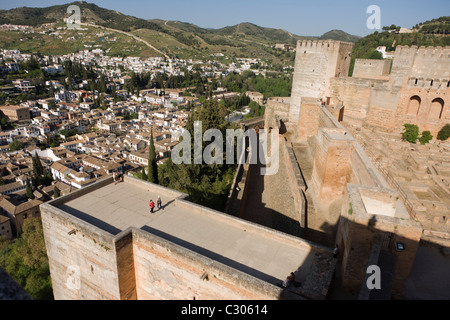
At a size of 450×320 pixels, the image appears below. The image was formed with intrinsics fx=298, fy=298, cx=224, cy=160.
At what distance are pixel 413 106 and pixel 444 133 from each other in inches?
77.8

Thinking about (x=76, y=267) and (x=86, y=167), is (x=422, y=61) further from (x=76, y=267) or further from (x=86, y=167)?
(x=86, y=167)

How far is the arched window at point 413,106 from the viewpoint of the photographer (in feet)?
49.8

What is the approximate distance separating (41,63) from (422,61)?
105373mm

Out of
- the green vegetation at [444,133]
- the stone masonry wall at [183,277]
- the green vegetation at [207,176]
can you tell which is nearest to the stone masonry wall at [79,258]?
the stone masonry wall at [183,277]

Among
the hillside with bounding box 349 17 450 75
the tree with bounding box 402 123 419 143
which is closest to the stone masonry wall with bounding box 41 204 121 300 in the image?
the tree with bounding box 402 123 419 143

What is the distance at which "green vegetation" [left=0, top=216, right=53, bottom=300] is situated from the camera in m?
15.3

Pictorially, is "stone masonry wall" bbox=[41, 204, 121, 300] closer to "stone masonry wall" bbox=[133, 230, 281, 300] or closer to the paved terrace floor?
the paved terrace floor

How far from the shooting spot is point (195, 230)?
716cm

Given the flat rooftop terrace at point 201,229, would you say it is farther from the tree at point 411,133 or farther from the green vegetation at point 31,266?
the tree at point 411,133

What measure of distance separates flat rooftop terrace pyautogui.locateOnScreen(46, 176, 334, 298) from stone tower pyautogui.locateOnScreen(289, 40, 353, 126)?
36.8 feet

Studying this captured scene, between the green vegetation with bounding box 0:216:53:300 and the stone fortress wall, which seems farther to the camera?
the green vegetation with bounding box 0:216:53:300

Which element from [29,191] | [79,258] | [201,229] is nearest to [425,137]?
[201,229]
